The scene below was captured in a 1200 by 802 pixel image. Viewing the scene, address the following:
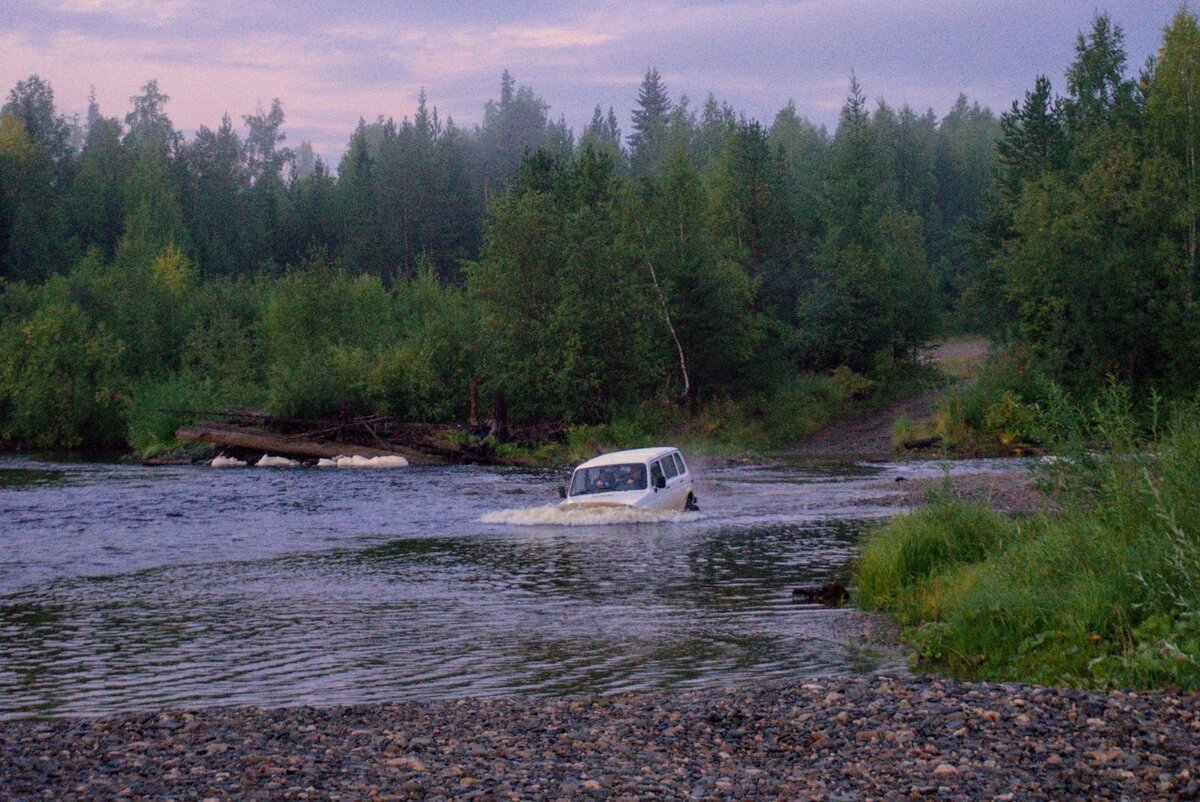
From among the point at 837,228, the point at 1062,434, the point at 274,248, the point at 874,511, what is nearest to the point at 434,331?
the point at 837,228

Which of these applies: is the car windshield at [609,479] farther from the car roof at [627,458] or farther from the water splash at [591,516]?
the water splash at [591,516]

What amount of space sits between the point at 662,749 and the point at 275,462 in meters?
39.6

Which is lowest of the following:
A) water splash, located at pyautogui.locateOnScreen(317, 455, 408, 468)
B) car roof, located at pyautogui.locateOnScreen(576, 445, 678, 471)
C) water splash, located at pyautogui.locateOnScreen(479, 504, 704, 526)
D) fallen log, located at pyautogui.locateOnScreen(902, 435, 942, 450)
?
fallen log, located at pyautogui.locateOnScreen(902, 435, 942, 450)

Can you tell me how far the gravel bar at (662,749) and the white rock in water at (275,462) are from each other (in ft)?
116

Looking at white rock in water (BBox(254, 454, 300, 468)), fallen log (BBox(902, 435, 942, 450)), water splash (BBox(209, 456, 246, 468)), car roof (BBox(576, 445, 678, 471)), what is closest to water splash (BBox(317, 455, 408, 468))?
white rock in water (BBox(254, 454, 300, 468))

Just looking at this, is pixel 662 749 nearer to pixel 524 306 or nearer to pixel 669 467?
pixel 669 467

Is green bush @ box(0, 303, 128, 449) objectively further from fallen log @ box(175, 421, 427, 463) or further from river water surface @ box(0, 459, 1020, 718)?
river water surface @ box(0, 459, 1020, 718)

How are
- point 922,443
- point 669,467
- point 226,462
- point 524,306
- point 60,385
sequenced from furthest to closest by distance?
1. point 60,385
2. point 524,306
3. point 922,443
4. point 226,462
5. point 669,467

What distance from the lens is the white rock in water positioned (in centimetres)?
4519

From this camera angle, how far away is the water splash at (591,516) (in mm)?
26234

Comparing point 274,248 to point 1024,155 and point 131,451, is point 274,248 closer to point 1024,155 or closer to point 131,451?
point 131,451

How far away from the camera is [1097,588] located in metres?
11.4

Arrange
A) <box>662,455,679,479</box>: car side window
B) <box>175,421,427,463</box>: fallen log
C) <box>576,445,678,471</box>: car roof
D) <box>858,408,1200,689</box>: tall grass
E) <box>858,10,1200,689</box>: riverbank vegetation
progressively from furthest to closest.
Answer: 1. <box>175,421,427,463</box>: fallen log
2. <box>662,455,679,479</box>: car side window
3. <box>576,445,678,471</box>: car roof
4. <box>858,10,1200,689</box>: riverbank vegetation
5. <box>858,408,1200,689</box>: tall grass

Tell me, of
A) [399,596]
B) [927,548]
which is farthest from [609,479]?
[927,548]
